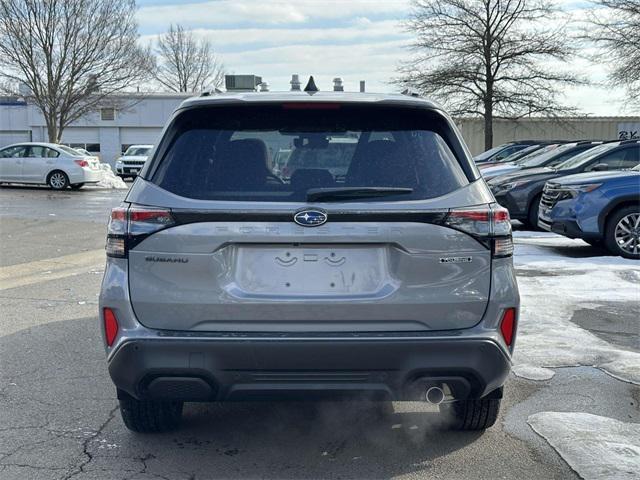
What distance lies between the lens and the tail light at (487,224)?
330cm

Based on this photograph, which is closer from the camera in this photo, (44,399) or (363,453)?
(363,453)

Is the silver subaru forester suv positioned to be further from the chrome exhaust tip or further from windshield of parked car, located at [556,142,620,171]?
windshield of parked car, located at [556,142,620,171]

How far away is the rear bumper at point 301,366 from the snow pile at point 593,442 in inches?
30.6

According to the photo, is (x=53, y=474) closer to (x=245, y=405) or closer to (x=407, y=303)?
(x=245, y=405)

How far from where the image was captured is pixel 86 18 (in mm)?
32062

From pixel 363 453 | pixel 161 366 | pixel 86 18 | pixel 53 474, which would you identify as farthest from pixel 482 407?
pixel 86 18

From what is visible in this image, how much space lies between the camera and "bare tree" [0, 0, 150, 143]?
31.5m

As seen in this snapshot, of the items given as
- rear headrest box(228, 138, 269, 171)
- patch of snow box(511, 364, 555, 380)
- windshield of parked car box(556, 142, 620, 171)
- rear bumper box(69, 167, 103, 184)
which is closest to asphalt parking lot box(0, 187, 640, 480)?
patch of snow box(511, 364, 555, 380)

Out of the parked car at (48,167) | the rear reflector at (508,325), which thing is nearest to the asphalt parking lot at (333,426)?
the rear reflector at (508,325)

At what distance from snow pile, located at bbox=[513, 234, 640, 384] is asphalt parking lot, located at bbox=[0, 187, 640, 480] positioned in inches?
1.0

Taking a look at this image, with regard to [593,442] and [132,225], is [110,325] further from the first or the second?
[593,442]

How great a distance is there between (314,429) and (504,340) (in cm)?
132

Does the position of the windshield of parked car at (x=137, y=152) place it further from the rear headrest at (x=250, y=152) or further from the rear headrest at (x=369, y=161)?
the rear headrest at (x=369, y=161)

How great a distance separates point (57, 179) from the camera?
24109 millimetres
